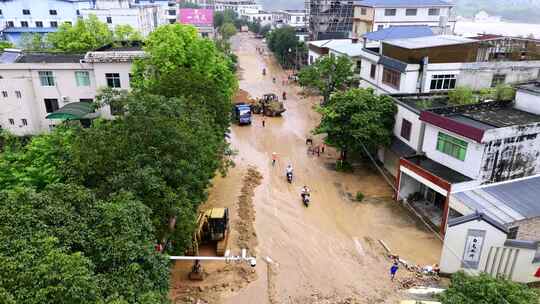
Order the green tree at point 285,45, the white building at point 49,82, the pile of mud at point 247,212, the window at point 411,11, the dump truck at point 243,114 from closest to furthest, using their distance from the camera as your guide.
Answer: the pile of mud at point 247,212 → the white building at point 49,82 → the dump truck at point 243,114 → the window at point 411,11 → the green tree at point 285,45

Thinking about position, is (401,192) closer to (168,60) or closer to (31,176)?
(168,60)

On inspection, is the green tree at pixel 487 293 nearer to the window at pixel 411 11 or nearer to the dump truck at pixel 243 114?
the dump truck at pixel 243 114

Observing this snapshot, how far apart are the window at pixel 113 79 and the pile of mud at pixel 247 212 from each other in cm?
1215

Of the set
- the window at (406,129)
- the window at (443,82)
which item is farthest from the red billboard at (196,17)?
the window at (406,129)

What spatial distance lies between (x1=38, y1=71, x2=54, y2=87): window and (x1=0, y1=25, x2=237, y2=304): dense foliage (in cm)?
861

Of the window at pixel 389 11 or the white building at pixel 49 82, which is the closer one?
the white building at pixel 49 82

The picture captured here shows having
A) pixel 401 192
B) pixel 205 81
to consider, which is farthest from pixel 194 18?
pixel 401 192

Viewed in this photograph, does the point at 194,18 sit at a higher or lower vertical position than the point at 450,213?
higher

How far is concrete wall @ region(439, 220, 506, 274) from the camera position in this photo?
1609cm

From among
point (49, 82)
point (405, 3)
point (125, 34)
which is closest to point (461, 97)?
point (49, 82)

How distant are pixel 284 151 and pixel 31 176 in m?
19.0

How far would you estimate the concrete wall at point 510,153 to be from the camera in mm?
19502

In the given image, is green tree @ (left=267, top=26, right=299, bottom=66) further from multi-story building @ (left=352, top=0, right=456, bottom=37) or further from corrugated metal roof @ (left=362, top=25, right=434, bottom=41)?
corrugated metal roof @ (left=362, top=25, right=434, bottom=41)

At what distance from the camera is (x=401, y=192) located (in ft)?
78.6
